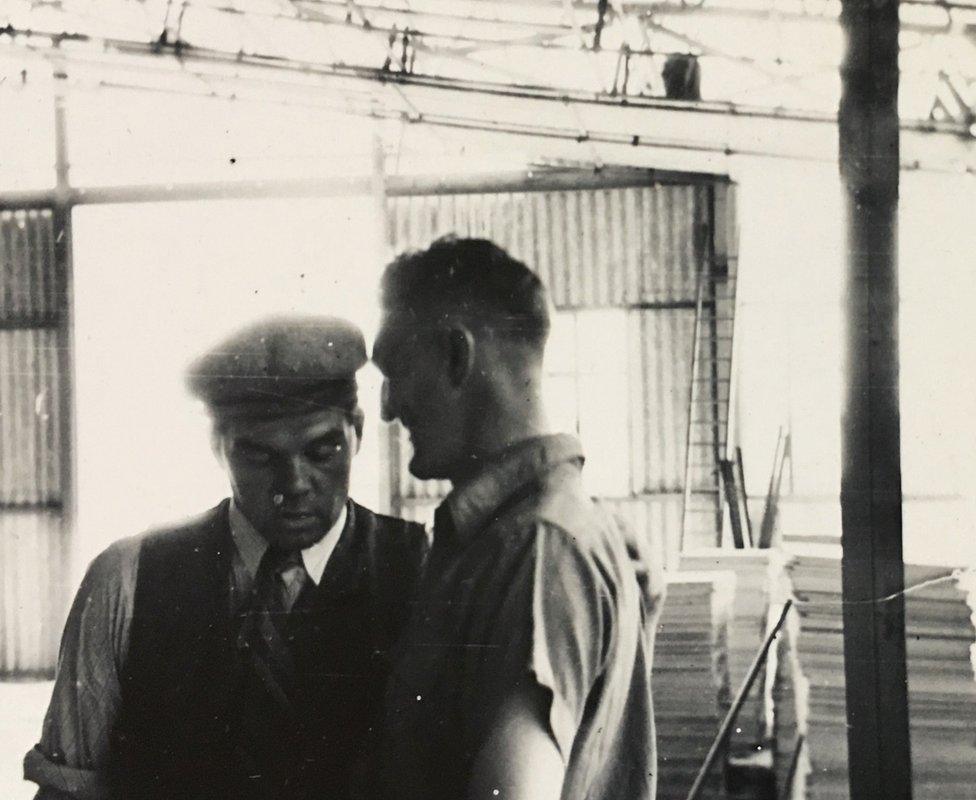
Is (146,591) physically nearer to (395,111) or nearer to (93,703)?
(93,703)

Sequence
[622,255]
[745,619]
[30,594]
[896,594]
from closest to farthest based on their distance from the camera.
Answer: [896,594], [745,619], [30,594], [622,255]

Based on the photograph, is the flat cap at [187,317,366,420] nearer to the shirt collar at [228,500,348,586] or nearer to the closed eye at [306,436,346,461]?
the closed eye at [306,436,346,461]

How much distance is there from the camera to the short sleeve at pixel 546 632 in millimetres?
1556

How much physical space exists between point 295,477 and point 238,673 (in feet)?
1.48

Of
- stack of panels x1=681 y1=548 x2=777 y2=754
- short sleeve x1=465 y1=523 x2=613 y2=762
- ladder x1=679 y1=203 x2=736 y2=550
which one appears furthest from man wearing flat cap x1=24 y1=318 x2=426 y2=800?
ladder x1=679 y1=203 x2=736 y2=550

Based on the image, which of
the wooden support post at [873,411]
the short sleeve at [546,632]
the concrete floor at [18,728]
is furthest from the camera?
the concrete floor at [18,728]

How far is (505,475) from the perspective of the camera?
5.48 ft

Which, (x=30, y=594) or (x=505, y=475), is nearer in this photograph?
(x=505, y=475)

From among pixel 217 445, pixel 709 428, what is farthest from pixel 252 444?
pixel 709 428

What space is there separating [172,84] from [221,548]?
108 inches

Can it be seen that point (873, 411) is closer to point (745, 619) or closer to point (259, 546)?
point (259, 546)

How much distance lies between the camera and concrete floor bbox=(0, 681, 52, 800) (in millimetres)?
2051

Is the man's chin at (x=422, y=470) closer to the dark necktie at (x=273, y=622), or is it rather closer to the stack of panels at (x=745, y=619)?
the dark necktie at (x=273, y=622)

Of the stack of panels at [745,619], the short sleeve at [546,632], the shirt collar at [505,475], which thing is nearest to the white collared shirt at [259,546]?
the shirt collar at [505,475]
